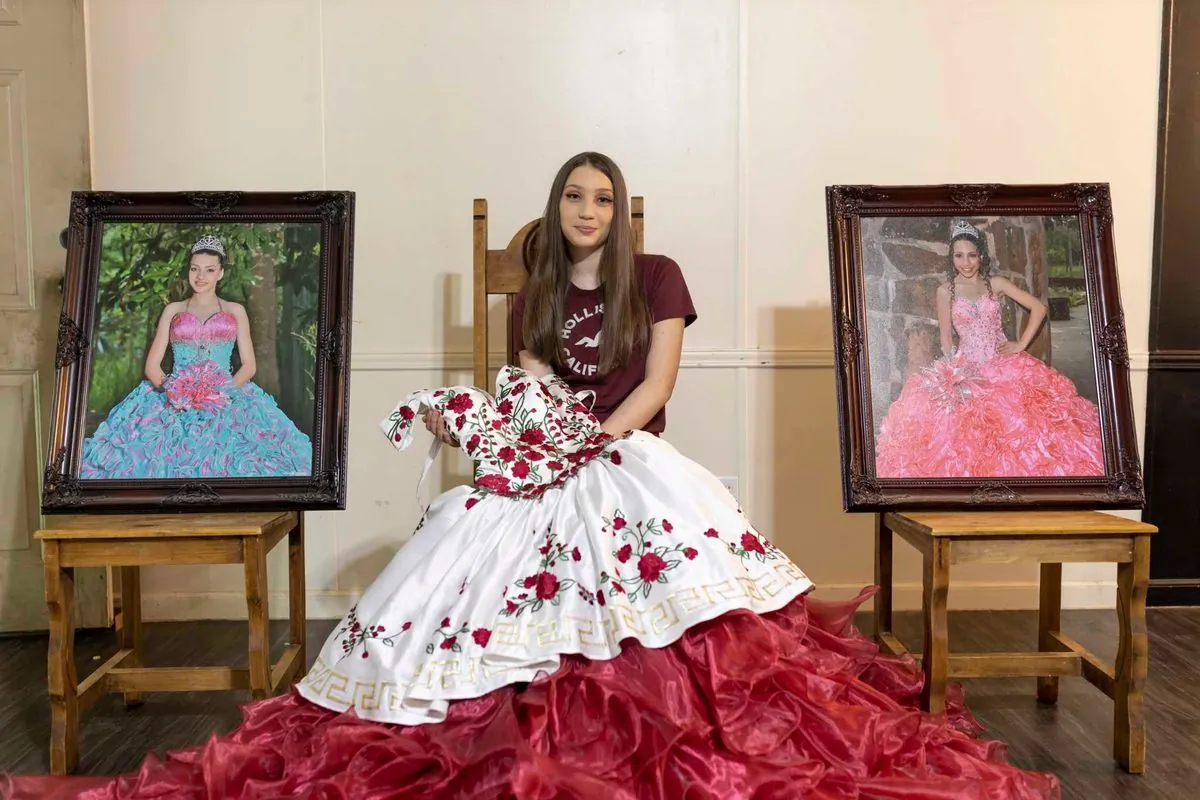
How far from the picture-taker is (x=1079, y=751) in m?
1.81

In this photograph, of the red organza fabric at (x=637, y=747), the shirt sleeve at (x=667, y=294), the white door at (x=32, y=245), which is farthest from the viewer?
the white door at (x=32, y=245)

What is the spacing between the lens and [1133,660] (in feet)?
5.69

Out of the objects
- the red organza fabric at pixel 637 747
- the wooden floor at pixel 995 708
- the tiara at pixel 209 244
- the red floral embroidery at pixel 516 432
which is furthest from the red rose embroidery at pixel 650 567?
the tiara at pixel 209 244

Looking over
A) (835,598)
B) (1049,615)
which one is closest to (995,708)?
(1049,615)

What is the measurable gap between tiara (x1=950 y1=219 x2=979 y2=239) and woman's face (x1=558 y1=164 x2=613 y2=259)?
0.85 m

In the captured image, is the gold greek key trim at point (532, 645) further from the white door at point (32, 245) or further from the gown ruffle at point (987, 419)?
the white door at point (32, 245)

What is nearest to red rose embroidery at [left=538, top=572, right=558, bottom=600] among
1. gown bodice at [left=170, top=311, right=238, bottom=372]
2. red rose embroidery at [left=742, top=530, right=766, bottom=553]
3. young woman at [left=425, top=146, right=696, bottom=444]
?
red rose embroidery at [left=742, top=530, right=766, bottom=553]

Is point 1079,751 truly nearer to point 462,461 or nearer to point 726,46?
point 462,461

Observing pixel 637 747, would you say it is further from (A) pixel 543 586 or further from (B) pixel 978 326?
(B) pixel 978 326

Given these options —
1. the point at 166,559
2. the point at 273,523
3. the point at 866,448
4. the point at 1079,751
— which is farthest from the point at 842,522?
the point at 166,559

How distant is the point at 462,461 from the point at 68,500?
3.66 ft

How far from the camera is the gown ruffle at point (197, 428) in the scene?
1.93 metres

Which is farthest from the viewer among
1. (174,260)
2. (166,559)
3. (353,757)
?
(174,260)

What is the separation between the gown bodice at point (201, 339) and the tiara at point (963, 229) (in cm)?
178
